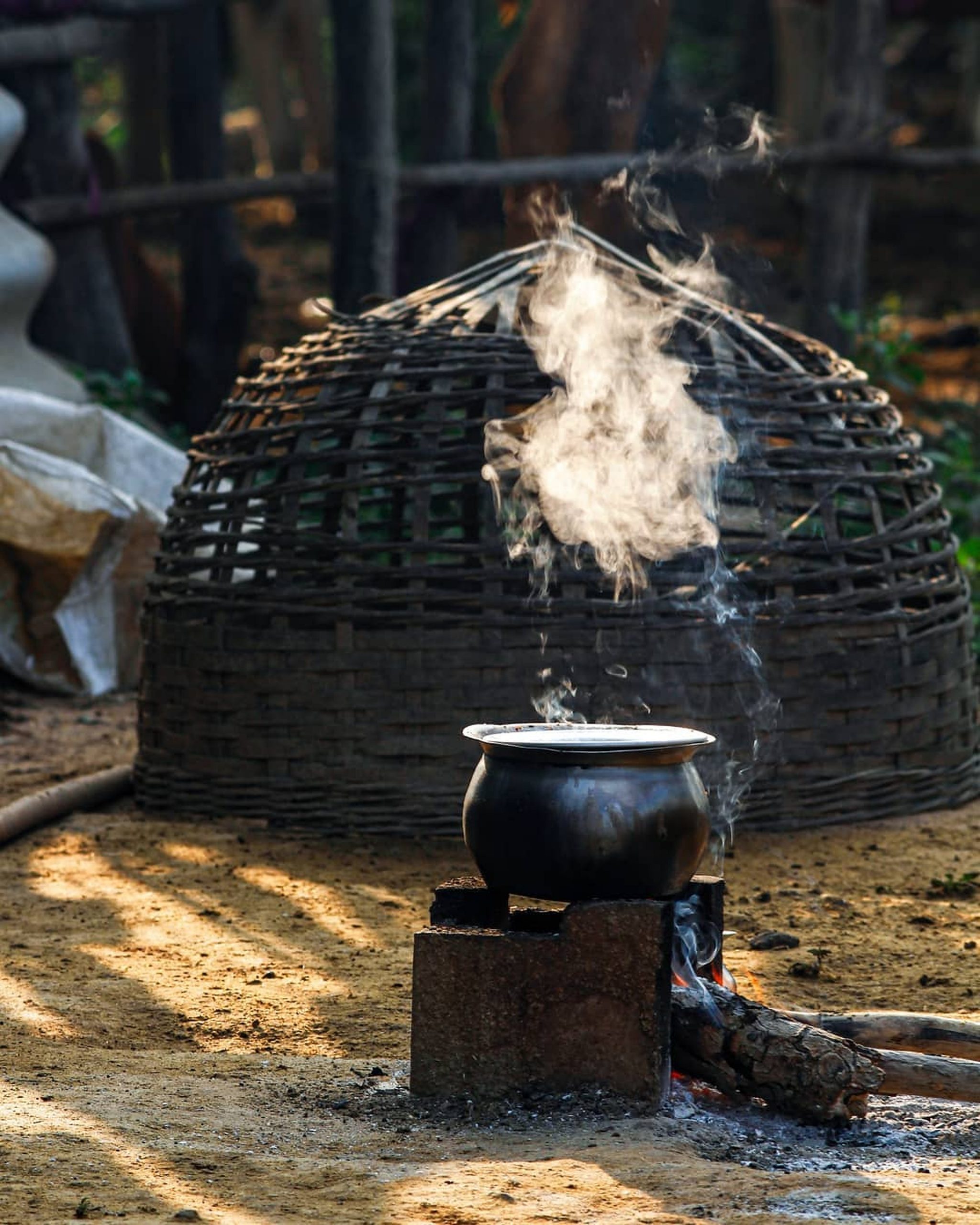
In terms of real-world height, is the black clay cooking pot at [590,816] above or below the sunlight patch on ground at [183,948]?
above

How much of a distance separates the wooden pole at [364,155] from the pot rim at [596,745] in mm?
6378

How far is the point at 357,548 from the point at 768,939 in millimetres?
1802

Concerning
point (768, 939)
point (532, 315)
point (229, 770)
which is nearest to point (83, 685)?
point (229, 770)

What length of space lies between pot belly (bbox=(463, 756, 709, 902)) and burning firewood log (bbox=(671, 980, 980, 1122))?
0.86ft

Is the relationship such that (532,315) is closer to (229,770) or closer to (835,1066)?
(229,770)

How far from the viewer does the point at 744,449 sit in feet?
18.1

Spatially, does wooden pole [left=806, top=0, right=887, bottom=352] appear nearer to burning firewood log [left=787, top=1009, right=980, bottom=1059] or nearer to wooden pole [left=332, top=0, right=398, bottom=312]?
wooden pole [left=332, top=0, right=398, bottom=312]

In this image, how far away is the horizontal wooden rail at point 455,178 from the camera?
9.93 meters

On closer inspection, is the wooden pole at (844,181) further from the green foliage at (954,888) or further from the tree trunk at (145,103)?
the tree trunk at (145,103)

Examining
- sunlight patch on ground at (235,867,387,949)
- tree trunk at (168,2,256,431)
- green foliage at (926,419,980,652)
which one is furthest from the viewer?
tree trunk at (168,2,256,431)

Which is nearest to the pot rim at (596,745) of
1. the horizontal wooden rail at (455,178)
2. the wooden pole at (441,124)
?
the horizontal wooden rail at (455,178)

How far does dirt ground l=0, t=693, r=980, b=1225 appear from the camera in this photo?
272 centimetres

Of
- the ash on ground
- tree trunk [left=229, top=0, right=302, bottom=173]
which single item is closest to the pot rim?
the ash on ground

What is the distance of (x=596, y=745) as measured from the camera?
3.29 m
